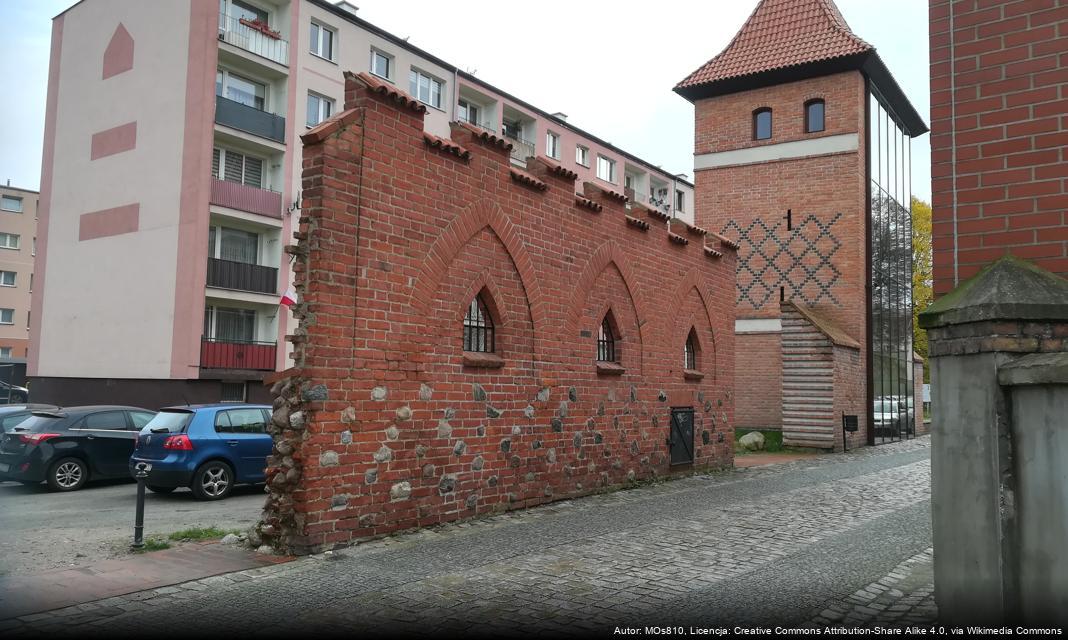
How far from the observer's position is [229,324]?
88.2ft

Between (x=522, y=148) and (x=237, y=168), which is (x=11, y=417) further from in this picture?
(x=522, y=148)

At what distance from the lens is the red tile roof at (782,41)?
24.9m

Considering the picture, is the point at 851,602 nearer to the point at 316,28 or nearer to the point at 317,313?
the point at 317,313

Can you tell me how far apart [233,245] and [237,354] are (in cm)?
357

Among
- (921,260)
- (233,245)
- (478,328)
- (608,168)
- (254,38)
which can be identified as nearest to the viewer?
(478,328)

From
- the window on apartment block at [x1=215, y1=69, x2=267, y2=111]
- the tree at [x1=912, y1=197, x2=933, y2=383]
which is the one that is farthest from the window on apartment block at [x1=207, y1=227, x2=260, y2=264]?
the tree at [x1=912, y1=197, x2=933, y2=383]

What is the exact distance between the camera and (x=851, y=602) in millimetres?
6289

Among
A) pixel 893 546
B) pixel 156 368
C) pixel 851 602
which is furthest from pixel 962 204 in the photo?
pixel 156 368

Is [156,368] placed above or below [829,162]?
below

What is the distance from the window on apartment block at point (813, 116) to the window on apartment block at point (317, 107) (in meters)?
16.0

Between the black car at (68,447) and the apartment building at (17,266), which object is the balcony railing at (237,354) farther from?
the black car at (68,447)

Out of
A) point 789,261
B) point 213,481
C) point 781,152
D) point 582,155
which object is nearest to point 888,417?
point 789,261

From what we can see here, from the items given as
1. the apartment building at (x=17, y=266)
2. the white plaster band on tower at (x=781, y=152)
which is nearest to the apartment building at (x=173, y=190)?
the apartment building at (x=17, y=266)

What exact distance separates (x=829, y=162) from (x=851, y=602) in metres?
20.4
